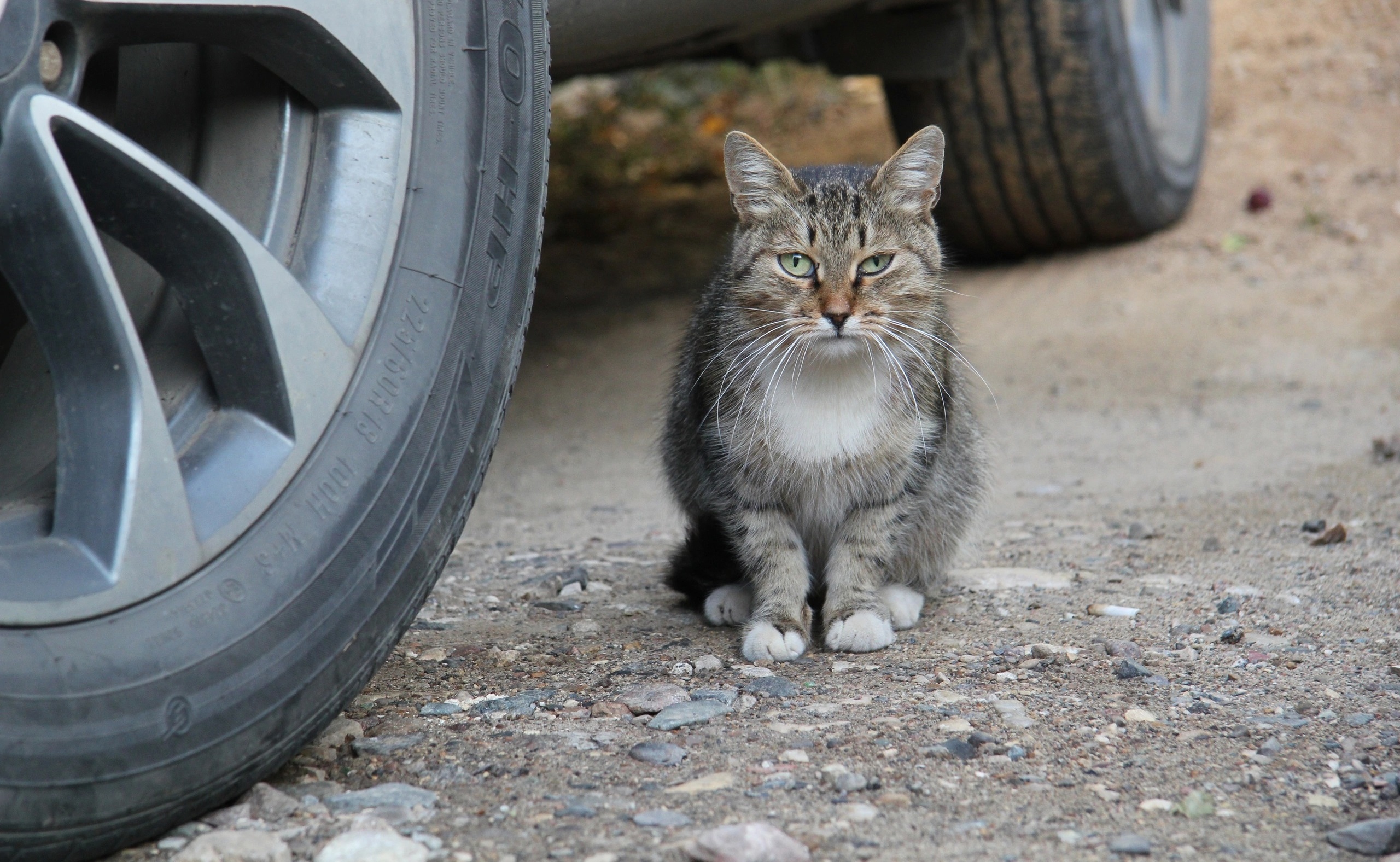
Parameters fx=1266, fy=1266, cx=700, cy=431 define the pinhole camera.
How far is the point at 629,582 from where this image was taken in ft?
10.6

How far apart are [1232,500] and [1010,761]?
2112 millimetres

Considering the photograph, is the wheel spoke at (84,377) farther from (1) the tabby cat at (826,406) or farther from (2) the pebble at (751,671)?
(1) the tabby cat at (826,406)

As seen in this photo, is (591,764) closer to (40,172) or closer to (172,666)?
(172,666)

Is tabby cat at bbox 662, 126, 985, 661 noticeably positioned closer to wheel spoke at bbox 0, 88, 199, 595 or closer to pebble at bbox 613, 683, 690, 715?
pebble at bbox 613, 683, 690, 715

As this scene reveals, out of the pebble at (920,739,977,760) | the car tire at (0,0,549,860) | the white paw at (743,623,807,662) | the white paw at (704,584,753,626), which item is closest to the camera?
the car tire at (0,0,549,860)

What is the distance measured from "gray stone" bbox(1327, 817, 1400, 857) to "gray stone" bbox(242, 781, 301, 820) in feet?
4.82

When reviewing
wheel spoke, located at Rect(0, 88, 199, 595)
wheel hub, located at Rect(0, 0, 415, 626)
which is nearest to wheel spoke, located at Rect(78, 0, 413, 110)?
wheel hub, located at Rect(0, 0, 415, 626)

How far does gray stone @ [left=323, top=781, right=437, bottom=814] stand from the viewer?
1.86 meters

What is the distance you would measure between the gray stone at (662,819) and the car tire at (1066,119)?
3897mm

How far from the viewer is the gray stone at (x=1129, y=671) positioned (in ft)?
7.84

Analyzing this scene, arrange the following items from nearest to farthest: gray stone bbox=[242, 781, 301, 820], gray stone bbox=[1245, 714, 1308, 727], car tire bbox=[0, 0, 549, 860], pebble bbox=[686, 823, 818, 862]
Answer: car tire bbox=[0, 0, 549, 860]
pebble bbox=[686, 823, 818, 862]
gray stone bbox=[242, 781, 301, 820]
gray stone bbox=[1245, 714, 1308, 727]

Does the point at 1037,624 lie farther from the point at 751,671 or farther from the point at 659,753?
the point at 659,753

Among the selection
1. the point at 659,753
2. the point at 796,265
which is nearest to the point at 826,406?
the point at 796,265

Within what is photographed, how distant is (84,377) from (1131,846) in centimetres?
155
